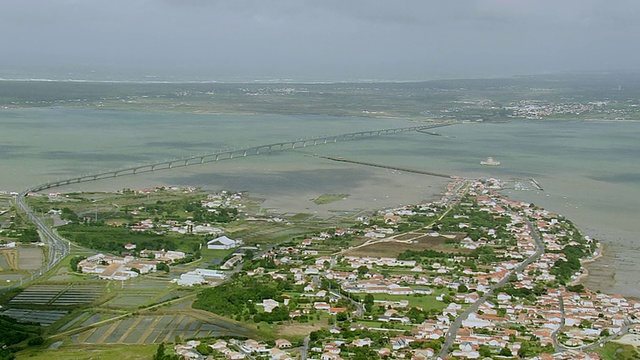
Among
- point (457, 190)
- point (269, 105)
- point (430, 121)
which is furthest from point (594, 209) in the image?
point (269, 105)

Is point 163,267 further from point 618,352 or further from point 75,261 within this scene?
point 618,352

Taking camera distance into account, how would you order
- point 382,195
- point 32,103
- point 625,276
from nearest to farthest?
point 625,276 → point 382,195 → point 32,103

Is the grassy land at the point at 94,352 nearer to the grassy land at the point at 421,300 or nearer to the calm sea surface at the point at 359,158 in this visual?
the grassy land at the point at 421,300

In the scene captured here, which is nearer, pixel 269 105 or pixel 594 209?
pixel 594 209

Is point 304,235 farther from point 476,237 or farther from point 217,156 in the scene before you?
point 217,156

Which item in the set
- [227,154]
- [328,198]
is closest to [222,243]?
[328,198]

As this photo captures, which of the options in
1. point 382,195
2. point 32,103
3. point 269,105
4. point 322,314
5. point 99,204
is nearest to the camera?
point 322,314
